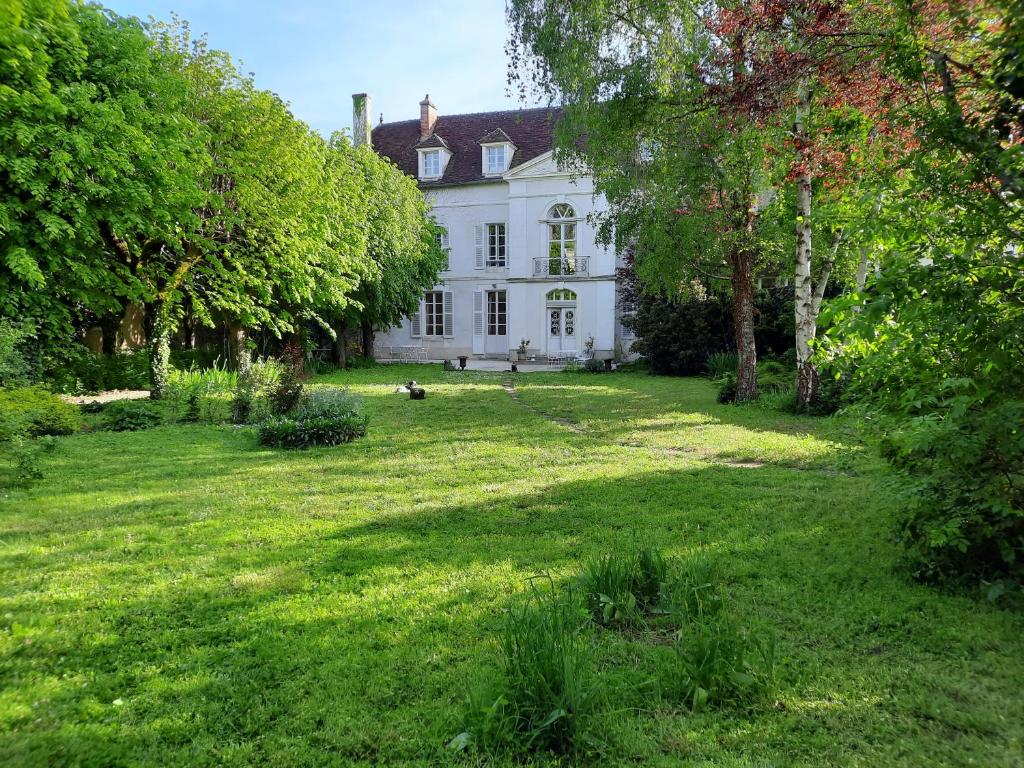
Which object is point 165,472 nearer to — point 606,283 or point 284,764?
point 284,764

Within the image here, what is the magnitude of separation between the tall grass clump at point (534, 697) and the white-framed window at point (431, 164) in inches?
1210

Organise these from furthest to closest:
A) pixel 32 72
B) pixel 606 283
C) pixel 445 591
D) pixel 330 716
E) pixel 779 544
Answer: pixel 606 283 < pixel 32 72 < pixel 779 544 < pixel 445 591 < pixel 330 716

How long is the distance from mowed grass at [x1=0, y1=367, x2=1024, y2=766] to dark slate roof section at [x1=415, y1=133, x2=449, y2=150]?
25.9 meters

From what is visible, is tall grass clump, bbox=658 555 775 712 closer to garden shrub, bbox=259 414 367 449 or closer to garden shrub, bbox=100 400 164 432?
garden shrub, bbox=259 414 367 449

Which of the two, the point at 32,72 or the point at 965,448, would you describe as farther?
the point at 32,72

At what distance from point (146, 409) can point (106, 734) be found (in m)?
10.1

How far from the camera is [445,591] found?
A: 4.06 metres

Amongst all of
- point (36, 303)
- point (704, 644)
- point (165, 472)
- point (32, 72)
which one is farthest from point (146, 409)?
point (704, 644)

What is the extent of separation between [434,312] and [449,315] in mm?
871

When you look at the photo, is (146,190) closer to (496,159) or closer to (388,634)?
(388,634)

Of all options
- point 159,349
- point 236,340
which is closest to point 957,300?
point 159,349

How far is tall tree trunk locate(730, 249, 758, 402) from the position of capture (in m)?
13.6

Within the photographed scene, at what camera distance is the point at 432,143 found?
3092cm

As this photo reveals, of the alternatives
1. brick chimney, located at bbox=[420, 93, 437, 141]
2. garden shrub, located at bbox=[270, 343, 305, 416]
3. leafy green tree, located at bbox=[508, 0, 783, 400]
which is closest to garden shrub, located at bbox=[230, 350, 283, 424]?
garden shrub, located at bbox=[270, 343, 305, 416]
